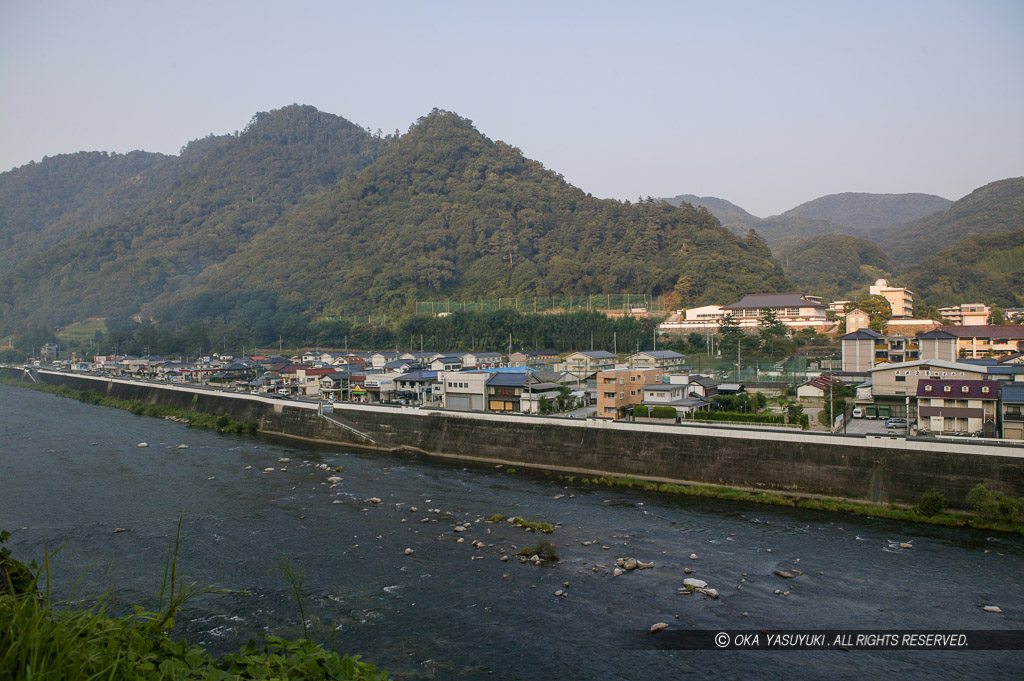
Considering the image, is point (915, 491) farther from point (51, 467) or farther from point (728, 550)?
point (51, 467)

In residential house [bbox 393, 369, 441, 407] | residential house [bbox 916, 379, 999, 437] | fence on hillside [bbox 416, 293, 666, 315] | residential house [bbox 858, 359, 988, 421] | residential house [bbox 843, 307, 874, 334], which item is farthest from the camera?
fence on hillside [bbox 416, 293, 666, 315]

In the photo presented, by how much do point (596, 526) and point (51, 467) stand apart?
15.5m

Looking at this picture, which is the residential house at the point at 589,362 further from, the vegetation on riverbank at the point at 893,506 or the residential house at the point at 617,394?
the vegetation on riverbank at the point at 893,506

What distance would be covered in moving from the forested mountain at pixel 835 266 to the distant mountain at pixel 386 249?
35.2 feet

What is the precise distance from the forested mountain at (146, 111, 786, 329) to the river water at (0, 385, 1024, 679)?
111 feet

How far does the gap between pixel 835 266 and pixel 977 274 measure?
61.6 feet

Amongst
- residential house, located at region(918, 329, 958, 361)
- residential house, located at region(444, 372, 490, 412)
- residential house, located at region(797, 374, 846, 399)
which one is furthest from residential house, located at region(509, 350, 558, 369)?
residential house, located at region(918, 329, 958, 361)

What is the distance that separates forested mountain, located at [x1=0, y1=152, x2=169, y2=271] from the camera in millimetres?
101750

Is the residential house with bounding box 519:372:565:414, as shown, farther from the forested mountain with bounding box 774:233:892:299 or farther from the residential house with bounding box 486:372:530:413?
the forested mountain with bounding box 774:233:892:299

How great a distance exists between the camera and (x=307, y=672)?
3492mm

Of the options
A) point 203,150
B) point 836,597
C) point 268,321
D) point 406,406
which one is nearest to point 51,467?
point 406,406

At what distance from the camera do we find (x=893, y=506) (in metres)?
12.7

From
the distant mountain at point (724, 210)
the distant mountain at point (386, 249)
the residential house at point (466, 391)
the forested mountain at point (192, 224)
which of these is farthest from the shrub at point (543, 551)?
the distant mountain at point (724, 210)

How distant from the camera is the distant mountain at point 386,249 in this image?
52938 mm
